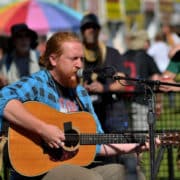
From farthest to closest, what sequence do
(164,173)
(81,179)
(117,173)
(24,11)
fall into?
(24,11)
(164,173)
(117,173)
(81,179)

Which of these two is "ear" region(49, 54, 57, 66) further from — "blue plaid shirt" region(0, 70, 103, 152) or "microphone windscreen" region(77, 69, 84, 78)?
"microphone windscreen" region(77, 69, 84, 78)

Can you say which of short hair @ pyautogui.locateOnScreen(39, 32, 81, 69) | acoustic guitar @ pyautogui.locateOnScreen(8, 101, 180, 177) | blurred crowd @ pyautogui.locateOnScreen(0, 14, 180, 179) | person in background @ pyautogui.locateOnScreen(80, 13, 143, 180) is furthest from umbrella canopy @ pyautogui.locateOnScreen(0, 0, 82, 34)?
acoustic guitar @ pyautogui.locateOnScreen(8, 101, 180, 177)

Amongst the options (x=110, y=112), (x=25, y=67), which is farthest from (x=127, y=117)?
(x=25, y=67)

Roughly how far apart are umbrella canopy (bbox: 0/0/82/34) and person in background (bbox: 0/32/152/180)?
251 inches

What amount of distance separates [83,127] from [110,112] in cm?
189

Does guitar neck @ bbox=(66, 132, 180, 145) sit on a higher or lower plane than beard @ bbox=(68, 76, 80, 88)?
lower

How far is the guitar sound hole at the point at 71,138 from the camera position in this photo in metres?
4.61

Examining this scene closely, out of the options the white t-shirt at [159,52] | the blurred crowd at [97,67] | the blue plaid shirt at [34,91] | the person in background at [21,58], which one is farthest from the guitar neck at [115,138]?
the white t-shirt at [159,52]

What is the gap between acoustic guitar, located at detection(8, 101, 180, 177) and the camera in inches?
177

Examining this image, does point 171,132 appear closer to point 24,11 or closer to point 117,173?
point 117,173

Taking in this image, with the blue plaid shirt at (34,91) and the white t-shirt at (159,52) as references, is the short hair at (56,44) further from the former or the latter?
the white t-shirt at (159,52)

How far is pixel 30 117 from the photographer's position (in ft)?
14.7

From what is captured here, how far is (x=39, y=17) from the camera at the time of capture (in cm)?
1182

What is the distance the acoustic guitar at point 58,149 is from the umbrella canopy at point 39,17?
6581 millimetres
